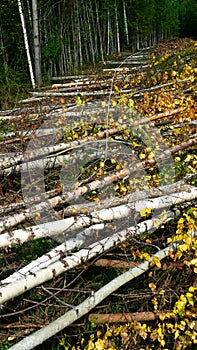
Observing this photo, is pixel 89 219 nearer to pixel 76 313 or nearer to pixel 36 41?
pixel 76 313

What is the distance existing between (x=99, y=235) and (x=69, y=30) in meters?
20.9

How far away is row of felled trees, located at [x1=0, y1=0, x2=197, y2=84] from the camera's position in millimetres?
17562

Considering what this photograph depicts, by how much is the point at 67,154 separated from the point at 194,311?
10.2 feet

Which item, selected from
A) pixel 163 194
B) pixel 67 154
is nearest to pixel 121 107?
pixel 67 154

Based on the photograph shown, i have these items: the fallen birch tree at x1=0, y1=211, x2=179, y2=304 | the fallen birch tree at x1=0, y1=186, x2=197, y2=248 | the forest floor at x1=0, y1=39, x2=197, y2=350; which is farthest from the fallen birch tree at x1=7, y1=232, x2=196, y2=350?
the fallen birch tree at x1=0, y1=186, x2=197, y2=248

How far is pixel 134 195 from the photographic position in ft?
14.3

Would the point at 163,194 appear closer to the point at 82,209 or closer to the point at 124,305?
the point at 82,209

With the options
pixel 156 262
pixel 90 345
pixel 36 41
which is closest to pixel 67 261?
pixel 90 345

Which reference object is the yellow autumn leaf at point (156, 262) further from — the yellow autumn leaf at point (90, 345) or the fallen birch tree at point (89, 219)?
the yellow autumn leaf at point (90, 345)

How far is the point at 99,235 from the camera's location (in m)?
3.94

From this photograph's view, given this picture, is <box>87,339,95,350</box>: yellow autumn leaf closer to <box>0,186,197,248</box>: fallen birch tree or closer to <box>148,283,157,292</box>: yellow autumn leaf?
<box>148,283,157,292</box>: yellow autumn leaf

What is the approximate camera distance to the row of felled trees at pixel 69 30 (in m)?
17.6

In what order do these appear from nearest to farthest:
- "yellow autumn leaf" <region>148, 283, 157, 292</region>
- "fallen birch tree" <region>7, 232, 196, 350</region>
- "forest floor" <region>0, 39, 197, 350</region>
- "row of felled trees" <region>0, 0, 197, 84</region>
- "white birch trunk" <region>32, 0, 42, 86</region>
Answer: "fallen birch tree" <region>7, 232, 196, 350</region>, "forest floor" <region>0, 39, 197, 350</region>, "yellow autumn leaf" <region>148, 283, 157, 292</region>, "white birch trunk" <region>32, 0, 42, 86</region>, "row of felled trees" <region>0, 0, 197, 84</region>

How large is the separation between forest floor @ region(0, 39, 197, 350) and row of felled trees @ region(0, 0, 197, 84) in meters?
10.6
